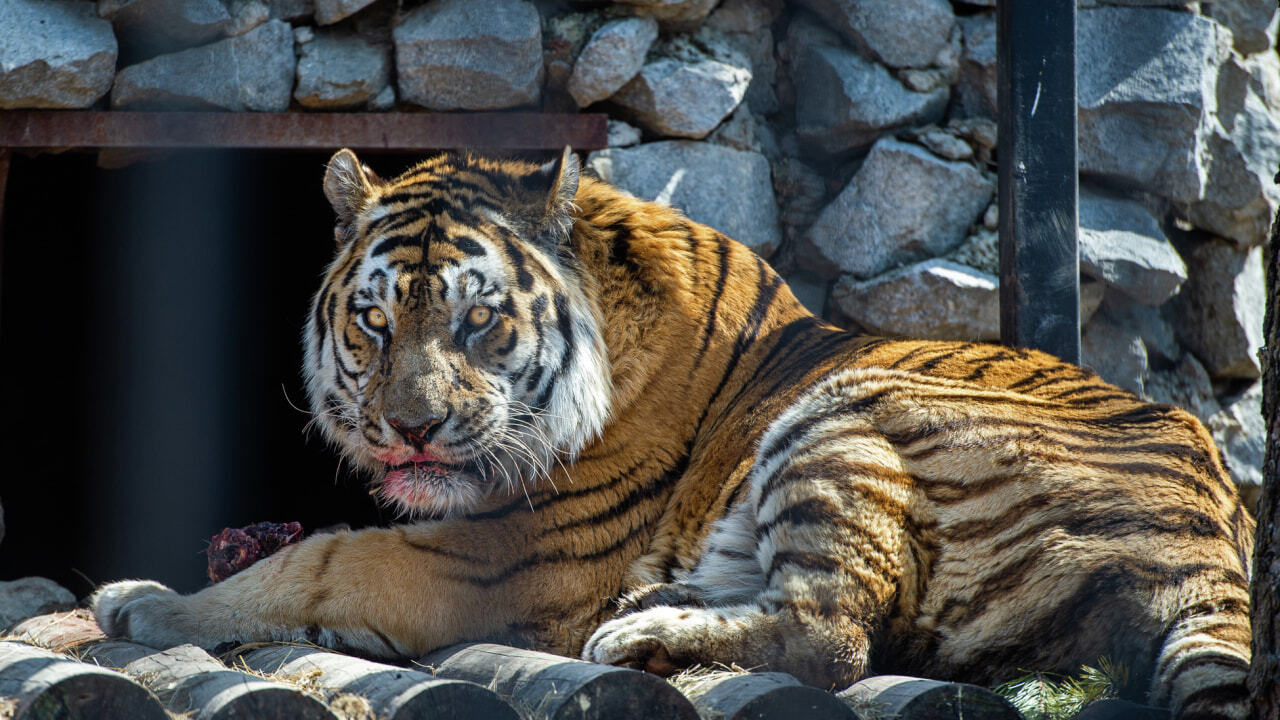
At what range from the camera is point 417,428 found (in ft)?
8.27

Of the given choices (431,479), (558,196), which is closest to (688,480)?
(431,479)

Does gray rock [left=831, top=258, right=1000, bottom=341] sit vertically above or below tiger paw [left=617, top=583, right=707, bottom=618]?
above

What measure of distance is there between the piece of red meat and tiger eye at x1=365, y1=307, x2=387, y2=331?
36.5 inches

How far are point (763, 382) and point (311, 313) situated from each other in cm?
130

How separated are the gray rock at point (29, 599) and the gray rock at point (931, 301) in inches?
118

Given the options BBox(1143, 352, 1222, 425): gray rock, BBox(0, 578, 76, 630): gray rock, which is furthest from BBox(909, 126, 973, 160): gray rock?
BBox(0, 578, 76, 630): gray rock

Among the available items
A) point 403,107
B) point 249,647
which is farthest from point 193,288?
point 249,647

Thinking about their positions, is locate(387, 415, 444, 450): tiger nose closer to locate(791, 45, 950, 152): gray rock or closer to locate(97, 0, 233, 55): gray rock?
locate(97, 0, 233, 55): gray rock

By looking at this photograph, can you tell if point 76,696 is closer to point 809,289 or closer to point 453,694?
point 453,694

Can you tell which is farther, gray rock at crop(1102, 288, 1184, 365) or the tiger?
gray rock at crop(1102, 288, 1184, 365)

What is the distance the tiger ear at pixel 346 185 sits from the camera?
291 centimetres

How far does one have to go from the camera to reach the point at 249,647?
2.31 metres

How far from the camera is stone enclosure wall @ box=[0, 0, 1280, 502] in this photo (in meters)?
3.71

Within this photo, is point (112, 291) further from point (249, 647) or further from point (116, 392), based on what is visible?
point (249, 647)
